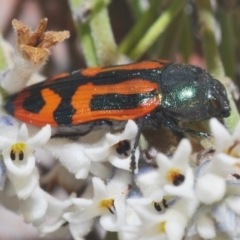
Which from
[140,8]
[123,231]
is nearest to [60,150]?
[123,231]

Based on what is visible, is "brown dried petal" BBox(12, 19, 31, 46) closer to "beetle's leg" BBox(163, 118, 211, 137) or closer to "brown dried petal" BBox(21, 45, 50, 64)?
"brown dried petal" BBox(21, 45, 50, 64)

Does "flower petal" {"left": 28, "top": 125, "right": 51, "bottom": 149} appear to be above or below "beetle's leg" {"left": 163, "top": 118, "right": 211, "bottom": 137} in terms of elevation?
above

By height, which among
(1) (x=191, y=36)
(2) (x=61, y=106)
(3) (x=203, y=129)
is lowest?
(1) (x=191, y=36)

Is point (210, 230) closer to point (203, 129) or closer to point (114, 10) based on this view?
point (203, 129)

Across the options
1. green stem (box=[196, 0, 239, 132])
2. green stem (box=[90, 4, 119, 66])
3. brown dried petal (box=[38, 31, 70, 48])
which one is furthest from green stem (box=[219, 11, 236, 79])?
brown dried petal (box=[38, 31, 70, 48])

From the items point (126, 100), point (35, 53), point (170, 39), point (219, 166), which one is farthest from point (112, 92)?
point (170, 39)

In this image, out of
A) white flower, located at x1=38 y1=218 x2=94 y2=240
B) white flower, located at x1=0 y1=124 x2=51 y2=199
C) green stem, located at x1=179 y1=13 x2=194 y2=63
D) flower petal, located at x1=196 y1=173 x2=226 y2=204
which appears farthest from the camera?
green stem, located at x1=179 y1=13 x2=194 y2=63
